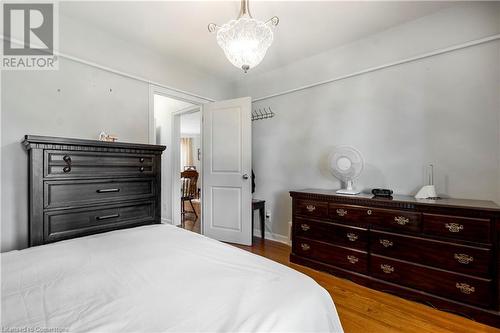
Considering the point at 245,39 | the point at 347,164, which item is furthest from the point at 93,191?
the point at 347,164

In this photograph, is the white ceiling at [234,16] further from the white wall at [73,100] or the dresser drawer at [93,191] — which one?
the dresser drawer at [93,191]

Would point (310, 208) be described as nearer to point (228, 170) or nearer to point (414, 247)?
point (414, 247)

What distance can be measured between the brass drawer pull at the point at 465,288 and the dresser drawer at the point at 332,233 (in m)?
0.65

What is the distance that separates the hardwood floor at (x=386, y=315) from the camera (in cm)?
156

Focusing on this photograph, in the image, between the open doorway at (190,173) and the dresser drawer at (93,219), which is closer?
the dresser drawer at (93,219)

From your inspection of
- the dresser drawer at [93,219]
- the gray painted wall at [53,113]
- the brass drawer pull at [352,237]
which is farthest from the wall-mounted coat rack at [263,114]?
the dresser drawer at [93,219]

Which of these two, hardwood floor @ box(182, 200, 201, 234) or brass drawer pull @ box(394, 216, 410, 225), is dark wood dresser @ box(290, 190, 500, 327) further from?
hardwood floor @ box(182, 200, 201, 234)

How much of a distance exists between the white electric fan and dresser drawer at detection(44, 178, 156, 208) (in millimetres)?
1820

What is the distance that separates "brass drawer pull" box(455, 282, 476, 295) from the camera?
1.66 metres

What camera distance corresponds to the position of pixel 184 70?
321 cm

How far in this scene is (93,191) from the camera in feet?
5.33
